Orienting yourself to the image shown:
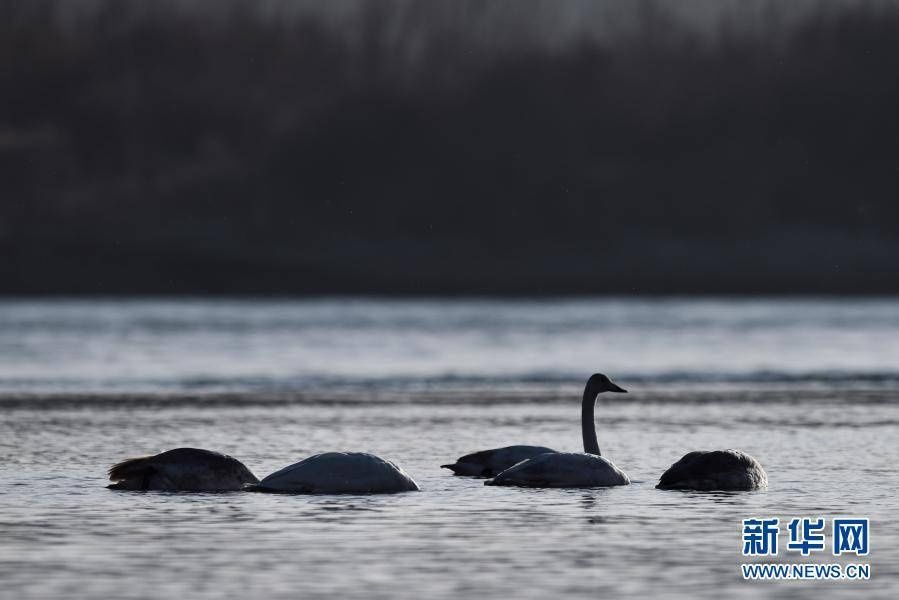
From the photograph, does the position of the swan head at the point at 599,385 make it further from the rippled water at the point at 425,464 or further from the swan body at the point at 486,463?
the swan body at the point at 486,463

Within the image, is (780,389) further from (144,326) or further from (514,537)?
(144,326)

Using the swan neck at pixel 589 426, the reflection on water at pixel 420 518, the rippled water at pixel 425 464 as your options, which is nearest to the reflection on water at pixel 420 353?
the rippled water at pixel 425 464

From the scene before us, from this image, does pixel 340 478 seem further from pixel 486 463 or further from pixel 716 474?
pixel 716 474

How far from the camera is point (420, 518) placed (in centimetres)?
1961

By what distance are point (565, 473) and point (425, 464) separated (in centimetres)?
364

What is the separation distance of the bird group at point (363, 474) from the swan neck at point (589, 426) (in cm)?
161

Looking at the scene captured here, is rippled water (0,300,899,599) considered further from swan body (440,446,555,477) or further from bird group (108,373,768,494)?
swan body (440,446,555,477)

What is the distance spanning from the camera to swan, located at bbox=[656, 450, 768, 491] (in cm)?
2222

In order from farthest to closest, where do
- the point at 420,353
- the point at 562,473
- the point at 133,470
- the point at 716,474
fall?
the point at 420,353 → the point at 562,473 → the point at 716,474 → the point at 133,470

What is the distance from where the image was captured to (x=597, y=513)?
20.0 metres

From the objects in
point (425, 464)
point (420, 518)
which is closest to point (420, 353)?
point (425, 464)

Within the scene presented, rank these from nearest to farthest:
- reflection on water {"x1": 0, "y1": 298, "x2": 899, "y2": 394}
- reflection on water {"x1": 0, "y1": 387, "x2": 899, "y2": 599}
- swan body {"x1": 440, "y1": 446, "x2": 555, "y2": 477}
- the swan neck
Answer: reflection on water {"x1": 0, "y1": 387, "x2": 899, "y2": 599} → swan body {"x1": 440, "y1": 446, "x2": 555, "y2": 477} → the swan neck → reflection on water {"x1": 0, "y1": 298, "x2": 899, "y2": 394}

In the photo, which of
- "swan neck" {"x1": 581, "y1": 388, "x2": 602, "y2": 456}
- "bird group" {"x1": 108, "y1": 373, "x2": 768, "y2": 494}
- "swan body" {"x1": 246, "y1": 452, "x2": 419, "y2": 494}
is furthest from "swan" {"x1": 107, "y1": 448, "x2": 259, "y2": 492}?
"swan neck" {"x1": 581, "y1": 388, "x2": 602, "y2": 456}

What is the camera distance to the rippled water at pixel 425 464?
15.9 meters
